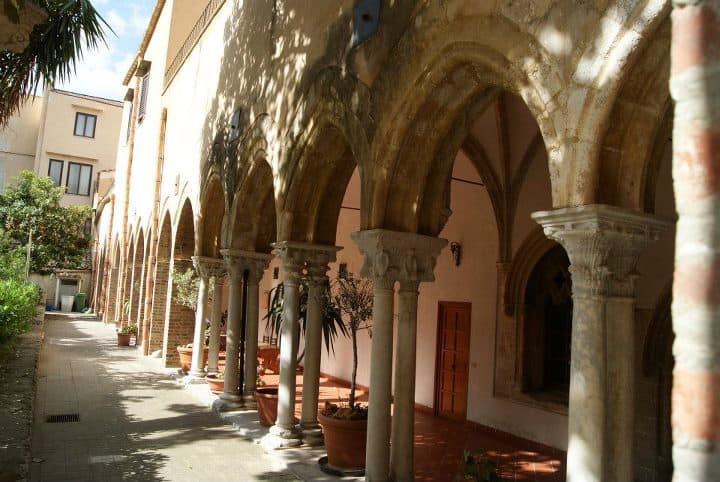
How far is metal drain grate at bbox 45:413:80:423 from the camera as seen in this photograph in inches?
327

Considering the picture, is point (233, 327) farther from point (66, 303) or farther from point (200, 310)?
point (66, 303)

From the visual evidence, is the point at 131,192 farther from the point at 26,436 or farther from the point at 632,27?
the point at 632,27

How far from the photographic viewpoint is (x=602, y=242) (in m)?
3.46

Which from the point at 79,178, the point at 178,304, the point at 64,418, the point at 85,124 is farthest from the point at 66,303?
the point at 64,418

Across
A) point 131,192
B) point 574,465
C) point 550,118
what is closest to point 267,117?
point 550,118

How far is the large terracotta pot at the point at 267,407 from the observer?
817 cm

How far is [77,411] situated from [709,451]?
9.39 meters

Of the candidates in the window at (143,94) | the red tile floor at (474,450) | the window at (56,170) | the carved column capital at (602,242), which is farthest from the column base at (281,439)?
the window at (56,170)

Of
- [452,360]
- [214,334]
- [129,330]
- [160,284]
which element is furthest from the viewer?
[129,330]

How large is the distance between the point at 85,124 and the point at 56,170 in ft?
11.5

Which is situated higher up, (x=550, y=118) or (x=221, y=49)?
(x=221, y=49)

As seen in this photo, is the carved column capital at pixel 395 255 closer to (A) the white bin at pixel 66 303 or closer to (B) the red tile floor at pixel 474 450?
(B) the red tile floor at pixel 474 450

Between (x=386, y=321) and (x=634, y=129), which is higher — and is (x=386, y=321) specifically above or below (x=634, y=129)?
below

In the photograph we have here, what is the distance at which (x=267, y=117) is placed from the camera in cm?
859
